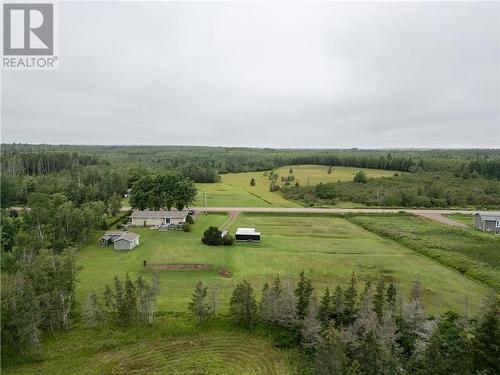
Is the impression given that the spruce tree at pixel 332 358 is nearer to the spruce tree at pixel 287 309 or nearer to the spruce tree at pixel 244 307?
the spruce tree at pixel 287 309

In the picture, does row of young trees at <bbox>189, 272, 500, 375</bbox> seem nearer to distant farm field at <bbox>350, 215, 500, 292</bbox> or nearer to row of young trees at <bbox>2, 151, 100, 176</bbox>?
distant farm field at <bbox>350, 215, 500, 292</bbox>

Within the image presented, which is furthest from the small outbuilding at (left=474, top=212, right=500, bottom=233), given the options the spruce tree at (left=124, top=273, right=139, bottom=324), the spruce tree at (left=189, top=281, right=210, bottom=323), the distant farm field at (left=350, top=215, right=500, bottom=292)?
the spruce tree at (left=124, top=273, right=139, bottom=324)

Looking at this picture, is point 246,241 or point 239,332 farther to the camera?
point 246,241

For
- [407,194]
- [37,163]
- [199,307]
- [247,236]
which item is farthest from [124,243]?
[37,163]

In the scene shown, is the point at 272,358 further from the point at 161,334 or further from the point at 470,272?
the point at 470,272

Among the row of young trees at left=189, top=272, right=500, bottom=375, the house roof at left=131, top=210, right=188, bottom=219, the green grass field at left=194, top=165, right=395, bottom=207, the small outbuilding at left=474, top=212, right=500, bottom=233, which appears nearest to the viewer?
the row of young trees at left=189, top=272, right=500, bottom=375

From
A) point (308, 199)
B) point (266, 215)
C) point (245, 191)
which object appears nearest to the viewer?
point (266, 215)

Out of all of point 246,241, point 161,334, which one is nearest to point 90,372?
point 161,334
